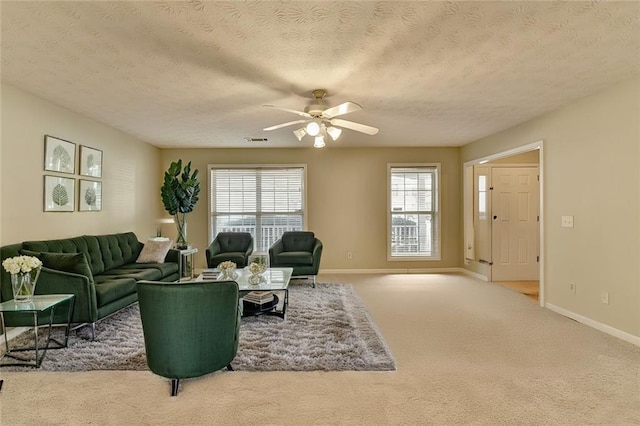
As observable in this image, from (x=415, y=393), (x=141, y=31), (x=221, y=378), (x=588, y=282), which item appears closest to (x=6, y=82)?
(x=141, y=31)

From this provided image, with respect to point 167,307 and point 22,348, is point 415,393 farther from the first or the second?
point 22,348

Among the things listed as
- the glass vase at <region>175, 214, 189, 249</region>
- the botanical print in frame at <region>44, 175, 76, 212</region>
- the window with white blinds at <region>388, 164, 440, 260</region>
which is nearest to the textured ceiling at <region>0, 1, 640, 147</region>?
the botanical print in frame at <region>44, 175, 76, 212</region>

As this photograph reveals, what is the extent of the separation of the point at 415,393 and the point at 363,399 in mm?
369

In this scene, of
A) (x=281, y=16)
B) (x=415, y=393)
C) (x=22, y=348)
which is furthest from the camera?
(x=22, y=348)

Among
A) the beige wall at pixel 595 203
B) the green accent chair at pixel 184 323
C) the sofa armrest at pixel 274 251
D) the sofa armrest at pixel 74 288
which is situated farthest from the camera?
the sofa armrest at pixel 274 251

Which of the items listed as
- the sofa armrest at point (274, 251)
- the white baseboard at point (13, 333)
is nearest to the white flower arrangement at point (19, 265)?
the white baseboard at point (13, 333)

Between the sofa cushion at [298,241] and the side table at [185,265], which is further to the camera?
the sofa cushion at [298,241]

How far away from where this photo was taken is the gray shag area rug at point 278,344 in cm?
281

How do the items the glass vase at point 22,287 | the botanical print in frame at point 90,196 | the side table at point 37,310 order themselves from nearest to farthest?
1. the side table at point 37,310
2. the glass vase at point 22,287
3. the botanical print in frame at point 90,196

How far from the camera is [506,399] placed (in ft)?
7.64

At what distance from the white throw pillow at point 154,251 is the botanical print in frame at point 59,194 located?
1.07 meters

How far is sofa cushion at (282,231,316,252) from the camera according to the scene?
6312 mm

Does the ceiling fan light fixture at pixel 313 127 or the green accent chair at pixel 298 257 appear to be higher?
the ceiling fan light fixture at pixel 313 127

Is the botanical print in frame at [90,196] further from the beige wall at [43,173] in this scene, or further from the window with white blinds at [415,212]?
the window with white blinds at [415,212]
